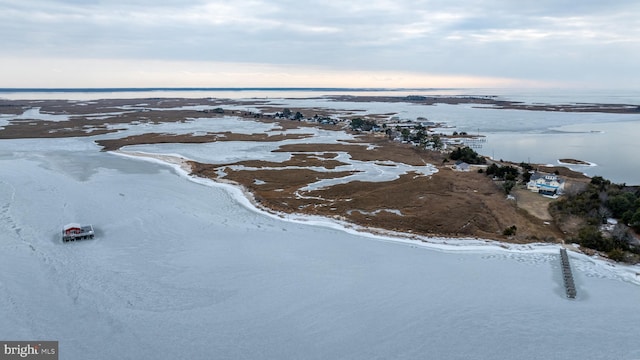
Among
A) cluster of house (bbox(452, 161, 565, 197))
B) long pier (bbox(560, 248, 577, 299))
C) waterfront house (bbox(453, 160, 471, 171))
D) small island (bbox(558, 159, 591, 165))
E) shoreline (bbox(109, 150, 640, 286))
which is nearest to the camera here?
long pier (bbox(560, 248, 577, 299))

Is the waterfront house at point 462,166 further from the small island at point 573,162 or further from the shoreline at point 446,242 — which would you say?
the shoreline at point 446,242

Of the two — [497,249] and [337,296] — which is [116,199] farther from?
[497,249]

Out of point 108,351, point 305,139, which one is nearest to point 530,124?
point 305,139

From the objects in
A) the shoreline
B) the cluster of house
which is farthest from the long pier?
the cluster of house

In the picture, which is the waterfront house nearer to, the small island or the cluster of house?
the cluster of house

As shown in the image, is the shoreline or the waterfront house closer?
the shoreline

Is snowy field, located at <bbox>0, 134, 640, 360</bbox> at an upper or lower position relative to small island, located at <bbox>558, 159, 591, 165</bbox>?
lower

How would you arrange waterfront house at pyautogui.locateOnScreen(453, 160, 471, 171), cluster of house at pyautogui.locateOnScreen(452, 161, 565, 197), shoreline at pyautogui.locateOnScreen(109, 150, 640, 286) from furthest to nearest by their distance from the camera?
waterfront house at pyautogui.locateOnScreen(453, 160, 471, 171) → cluster of house at pyautogui.locateOnScreen(452, 161, 565, 197) → shoreline at pyautogui.locateOnScreen(109, 150, 640, 286)

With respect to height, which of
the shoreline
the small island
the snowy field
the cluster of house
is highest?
the small island
